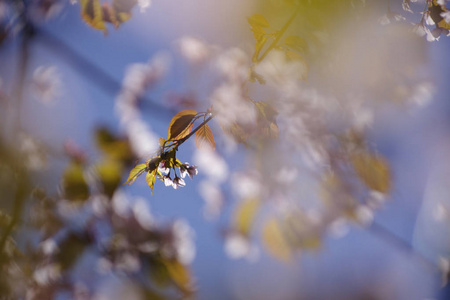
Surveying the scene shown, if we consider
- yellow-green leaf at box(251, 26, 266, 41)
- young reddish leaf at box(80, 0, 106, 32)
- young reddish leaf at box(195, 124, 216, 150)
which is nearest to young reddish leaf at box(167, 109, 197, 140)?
young reddish leaf at box(195, 124, 216, 150)

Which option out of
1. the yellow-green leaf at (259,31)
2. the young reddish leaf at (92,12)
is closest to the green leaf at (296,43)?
the yellow-green leaf at (259,31)

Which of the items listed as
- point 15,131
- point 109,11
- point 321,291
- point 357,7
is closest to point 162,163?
point 109,11

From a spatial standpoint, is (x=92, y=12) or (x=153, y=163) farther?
(x=92, y=12)

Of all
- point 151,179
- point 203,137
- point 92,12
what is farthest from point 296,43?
point 92,12

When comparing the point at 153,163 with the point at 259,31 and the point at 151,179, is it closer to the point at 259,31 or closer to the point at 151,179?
the point at 151,179

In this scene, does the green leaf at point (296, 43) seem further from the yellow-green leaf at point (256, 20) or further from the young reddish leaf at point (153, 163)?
the young reddish leaf at point (153, 163)

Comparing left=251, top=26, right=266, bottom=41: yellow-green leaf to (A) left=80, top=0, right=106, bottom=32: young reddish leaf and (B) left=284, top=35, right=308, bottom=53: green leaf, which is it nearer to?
(B) left=284, top=35, right=308, bottom=53: green leaf

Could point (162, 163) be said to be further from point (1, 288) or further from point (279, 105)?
point (1, 288)
